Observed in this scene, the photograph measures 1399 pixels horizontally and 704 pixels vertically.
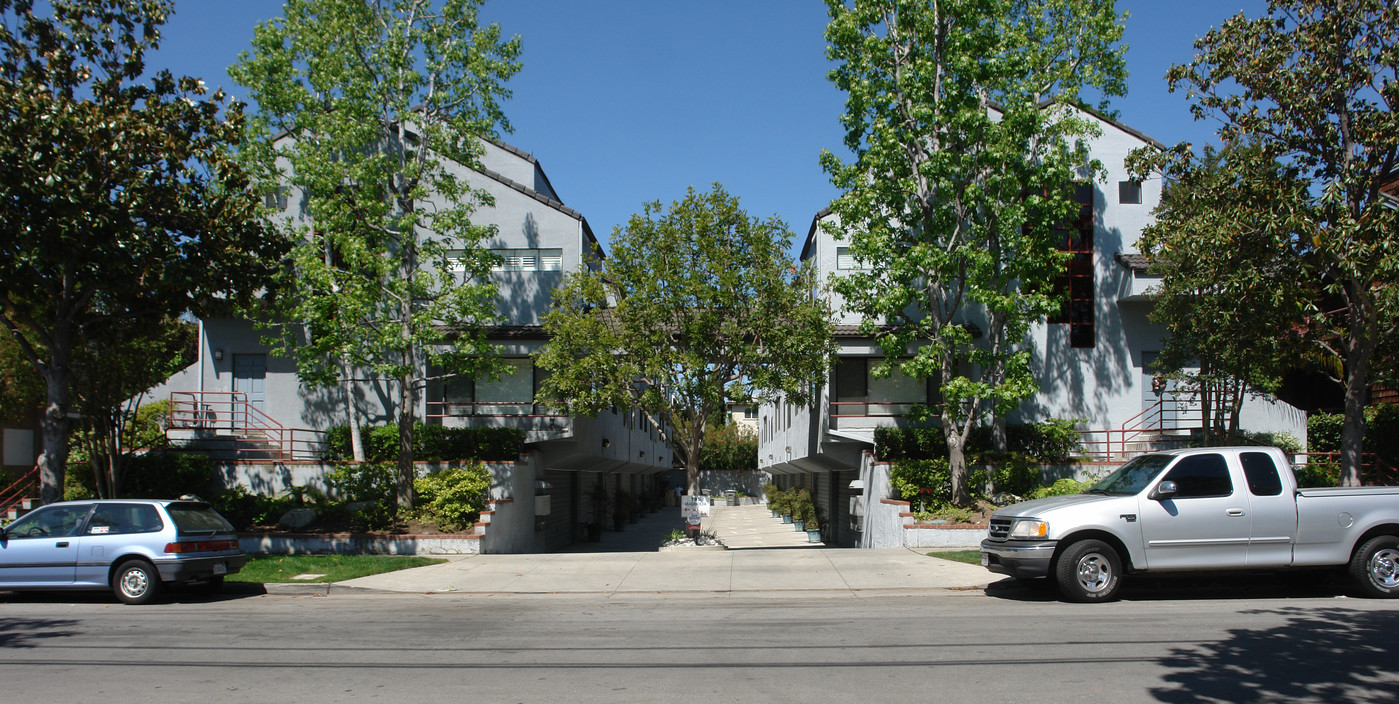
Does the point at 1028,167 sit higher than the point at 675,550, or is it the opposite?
the point at 1028,167

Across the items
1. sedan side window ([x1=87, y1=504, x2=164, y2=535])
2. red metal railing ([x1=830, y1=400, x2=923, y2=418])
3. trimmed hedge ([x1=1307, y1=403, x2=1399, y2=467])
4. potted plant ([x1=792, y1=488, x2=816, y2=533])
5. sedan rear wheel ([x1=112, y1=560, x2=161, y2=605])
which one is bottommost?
potted plant ([x1=792, y1=488, x2=816, y2=533])

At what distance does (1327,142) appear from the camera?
14422 mm

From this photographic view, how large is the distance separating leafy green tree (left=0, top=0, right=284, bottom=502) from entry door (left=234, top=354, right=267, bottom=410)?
7.01m

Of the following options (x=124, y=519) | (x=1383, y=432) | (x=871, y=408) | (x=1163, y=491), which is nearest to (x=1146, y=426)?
(x=1383, y=432)

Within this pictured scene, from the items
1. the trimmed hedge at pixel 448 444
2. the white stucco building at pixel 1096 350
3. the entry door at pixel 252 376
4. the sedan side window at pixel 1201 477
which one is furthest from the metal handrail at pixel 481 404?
the sedan side window at pixel 1201 477

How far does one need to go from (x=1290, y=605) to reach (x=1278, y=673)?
13.0 ft

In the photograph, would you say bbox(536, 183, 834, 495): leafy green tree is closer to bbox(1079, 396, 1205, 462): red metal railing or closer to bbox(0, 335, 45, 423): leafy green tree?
bbox(1079, 396, 1205, 462): red metal railing

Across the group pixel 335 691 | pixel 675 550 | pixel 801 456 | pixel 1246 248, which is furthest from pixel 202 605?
pixel 801 456

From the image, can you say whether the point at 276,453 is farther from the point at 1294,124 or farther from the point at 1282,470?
the point at 1294,124

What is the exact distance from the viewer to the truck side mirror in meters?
10.9

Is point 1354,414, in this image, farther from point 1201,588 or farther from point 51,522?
point 51,522

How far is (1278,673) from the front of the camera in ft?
24.2

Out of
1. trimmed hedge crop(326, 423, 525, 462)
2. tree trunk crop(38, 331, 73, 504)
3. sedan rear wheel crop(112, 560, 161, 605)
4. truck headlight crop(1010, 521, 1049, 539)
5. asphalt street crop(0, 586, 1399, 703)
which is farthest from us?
trimmed hedge crop(326, 423, 525, 462)

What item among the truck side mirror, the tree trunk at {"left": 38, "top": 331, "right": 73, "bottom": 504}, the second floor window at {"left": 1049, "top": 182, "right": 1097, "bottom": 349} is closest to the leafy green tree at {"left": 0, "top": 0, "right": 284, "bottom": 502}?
the tree trunk at {"left": 38, "top": 331, "right": 73, "bottom": 504}
